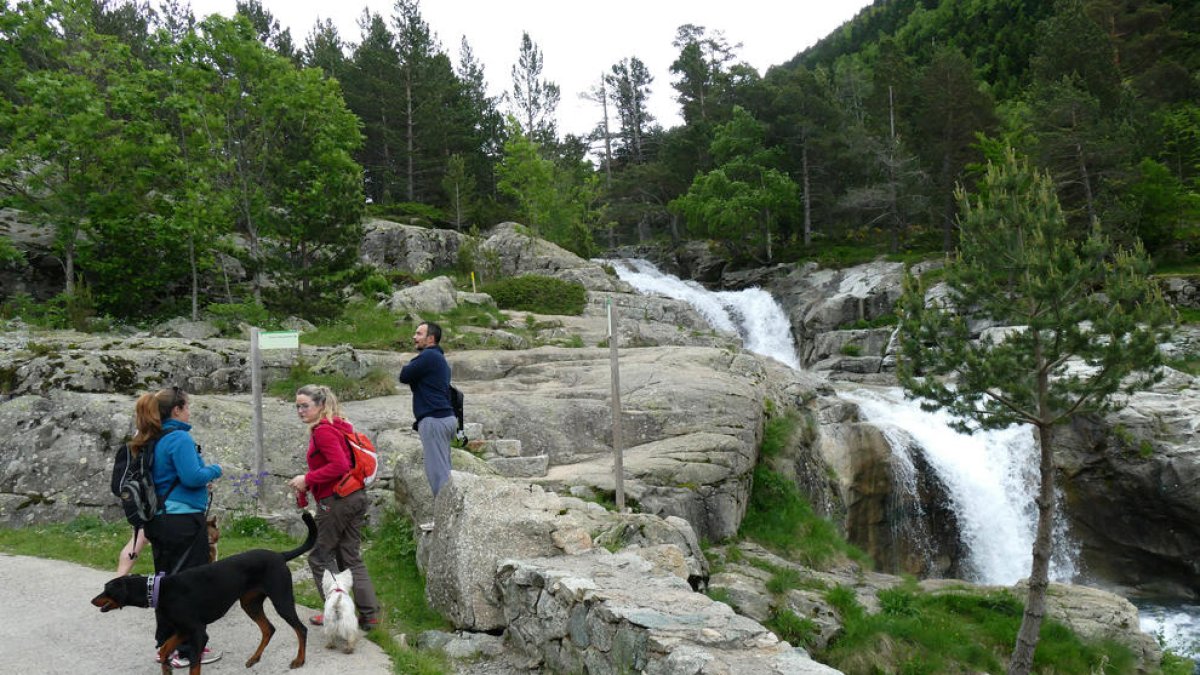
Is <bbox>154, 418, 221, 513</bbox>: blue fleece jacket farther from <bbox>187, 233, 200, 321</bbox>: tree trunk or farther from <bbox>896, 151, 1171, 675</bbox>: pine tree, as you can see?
<bbox>187, 233, 200, 321</bbox>: tree trunk

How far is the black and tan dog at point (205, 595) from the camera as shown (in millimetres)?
4660

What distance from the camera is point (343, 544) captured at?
6.09 metres

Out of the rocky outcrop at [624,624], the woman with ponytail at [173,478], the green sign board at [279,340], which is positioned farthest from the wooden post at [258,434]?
the rocky outcrop at [624,624]

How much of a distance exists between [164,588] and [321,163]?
2017 cm

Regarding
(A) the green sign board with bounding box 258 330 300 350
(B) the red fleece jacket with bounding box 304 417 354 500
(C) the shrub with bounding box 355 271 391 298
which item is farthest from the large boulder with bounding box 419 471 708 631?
(C) the shrub with bounding box 355 271 391 298

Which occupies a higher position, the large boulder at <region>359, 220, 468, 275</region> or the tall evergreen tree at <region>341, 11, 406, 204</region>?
the tall evergreen tree at <region>341, 11, 406, 204</region>

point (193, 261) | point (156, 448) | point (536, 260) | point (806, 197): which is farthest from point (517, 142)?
point (156, 448)

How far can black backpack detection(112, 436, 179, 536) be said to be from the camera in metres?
5.16

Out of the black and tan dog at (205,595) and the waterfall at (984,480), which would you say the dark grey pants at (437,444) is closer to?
the black and tan dog at (205,595)

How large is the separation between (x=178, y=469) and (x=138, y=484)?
30 centimetres

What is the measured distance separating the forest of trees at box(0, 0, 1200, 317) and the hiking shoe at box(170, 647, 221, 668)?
51.1 ft

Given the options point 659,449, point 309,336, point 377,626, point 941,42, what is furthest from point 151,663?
point 941,42

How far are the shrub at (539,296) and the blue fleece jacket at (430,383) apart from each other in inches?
717

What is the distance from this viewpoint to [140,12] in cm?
4491
